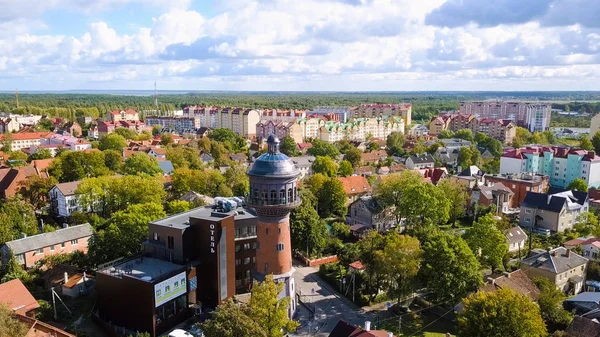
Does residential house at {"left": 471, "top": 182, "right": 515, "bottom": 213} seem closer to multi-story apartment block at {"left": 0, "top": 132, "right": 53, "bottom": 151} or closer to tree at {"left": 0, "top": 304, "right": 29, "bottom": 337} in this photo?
tree at {"left": 0, "top": 304, "right": 29, "bottom": 337}

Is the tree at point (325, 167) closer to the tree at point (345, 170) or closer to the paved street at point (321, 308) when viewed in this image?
the tree at point (345, 170)

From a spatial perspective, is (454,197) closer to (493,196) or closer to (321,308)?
(493,196)

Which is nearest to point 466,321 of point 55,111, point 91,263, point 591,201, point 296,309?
point 296,309

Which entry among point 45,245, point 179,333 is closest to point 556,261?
point 179,333

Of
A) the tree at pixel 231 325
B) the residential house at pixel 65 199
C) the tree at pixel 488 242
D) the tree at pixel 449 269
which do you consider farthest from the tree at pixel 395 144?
the tree at pixel 231 325

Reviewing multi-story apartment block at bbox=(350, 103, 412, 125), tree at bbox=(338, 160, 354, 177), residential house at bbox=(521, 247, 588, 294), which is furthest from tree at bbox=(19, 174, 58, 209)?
multi-story apartment block at bbox=(350, 103, 412, 125)

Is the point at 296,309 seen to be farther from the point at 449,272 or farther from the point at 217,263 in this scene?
the point at 449,272
